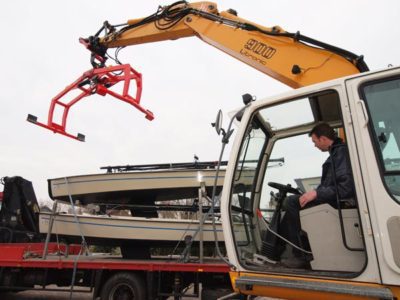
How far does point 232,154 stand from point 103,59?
404 cm

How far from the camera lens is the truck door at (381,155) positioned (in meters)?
1.95

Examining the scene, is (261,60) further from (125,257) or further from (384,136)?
(125,257)

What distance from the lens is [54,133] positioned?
598 centimetres

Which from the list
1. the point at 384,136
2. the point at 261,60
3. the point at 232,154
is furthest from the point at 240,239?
the point at 261,60

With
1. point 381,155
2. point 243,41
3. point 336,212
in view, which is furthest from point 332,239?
point 243,41

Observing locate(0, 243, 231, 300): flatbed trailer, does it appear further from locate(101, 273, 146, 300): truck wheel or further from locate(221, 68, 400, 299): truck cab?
locate(221, 68, 400, 299): truck cab

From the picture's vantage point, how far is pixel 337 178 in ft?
7.75

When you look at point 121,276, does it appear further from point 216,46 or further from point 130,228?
point 216,46

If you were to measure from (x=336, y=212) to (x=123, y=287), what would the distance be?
3.61 m

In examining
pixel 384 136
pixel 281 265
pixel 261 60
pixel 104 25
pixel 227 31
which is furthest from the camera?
pixel 104 25

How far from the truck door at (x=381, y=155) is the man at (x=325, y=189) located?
0.20m

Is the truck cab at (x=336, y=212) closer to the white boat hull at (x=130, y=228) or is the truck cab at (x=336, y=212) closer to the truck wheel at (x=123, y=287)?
the white boat hull at (x=130, y=228)

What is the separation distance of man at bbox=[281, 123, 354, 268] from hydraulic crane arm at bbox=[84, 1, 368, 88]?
4.00 ft

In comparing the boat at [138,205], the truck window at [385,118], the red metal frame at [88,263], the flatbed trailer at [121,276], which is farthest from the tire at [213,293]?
the truck window at [385,118]
